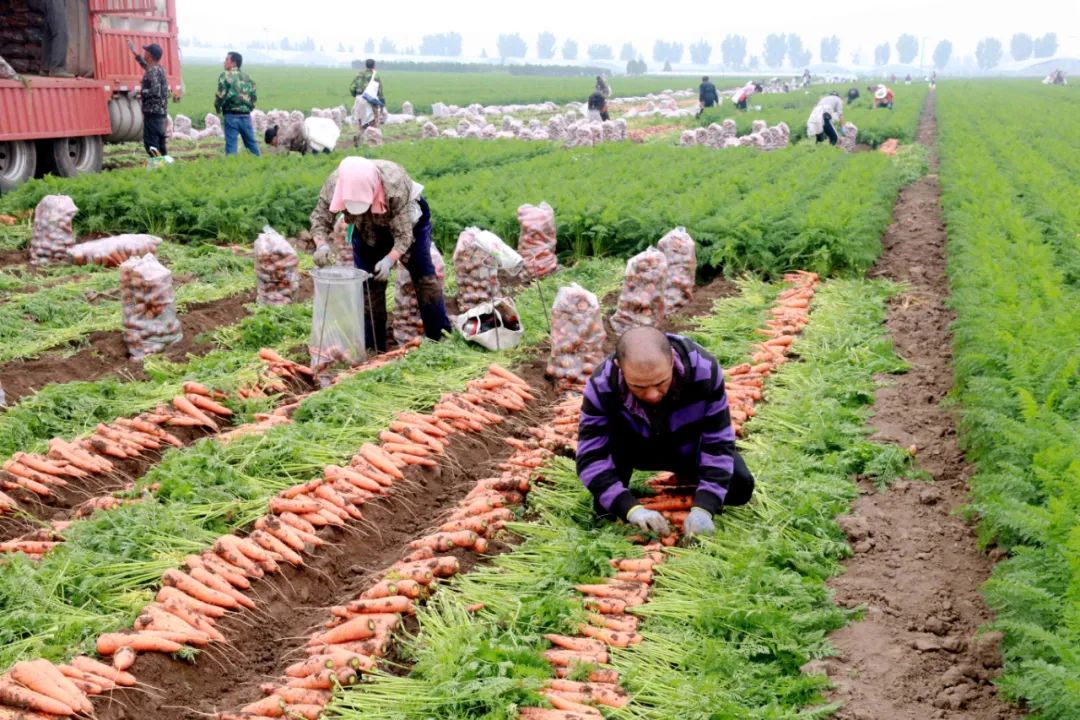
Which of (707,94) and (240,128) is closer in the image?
(240,128)

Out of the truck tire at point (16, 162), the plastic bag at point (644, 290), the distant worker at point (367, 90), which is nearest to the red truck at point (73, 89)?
the truck tire at point (16, 162)

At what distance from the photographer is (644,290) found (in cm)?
865

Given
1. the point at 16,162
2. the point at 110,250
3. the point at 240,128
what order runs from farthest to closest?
the point at 240,128
the point at 16,162
the point at 110,250

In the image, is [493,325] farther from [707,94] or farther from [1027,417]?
[707,94]

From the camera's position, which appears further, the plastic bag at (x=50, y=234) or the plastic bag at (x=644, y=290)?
the plastic bag at (x=50, y=234)

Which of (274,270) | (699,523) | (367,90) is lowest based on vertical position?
(699,523)

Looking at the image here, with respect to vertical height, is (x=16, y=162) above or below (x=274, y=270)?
above

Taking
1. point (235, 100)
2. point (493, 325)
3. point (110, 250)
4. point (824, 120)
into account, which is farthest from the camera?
point (824, 120)

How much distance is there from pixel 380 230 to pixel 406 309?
0.91 meters

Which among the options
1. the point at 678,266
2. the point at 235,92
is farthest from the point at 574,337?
the point at 235,92

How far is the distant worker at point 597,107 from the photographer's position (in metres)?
30.7

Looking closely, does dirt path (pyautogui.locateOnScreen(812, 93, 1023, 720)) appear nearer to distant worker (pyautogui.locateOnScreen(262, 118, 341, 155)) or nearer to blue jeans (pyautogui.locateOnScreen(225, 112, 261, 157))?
distant worker (pyautogui.locateOnScreen(262, 118, 341, 155))

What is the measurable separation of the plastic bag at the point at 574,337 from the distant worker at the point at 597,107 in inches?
950

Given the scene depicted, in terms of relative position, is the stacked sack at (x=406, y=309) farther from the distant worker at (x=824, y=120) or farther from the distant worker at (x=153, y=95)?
the distant worker at (x=824, y=120)
